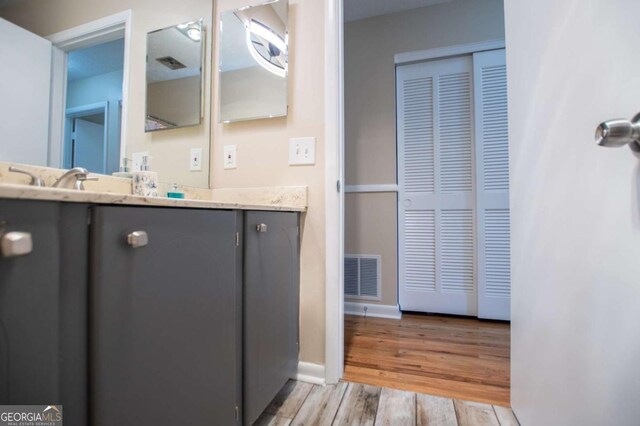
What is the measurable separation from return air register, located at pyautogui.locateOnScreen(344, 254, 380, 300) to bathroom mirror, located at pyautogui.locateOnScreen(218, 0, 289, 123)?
1497mm

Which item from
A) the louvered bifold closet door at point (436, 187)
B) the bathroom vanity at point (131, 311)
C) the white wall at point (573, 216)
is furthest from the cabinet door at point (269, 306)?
the louvered bifold closet door at point (436, 187)

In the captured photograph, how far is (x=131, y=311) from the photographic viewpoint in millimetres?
515

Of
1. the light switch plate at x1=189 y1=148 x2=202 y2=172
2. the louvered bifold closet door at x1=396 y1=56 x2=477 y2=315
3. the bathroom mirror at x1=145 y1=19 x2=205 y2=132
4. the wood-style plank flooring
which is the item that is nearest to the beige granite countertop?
the light switch plate at x1=189 y1=148 x2=202 y2=172

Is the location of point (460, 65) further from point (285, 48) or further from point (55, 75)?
point (55, 75)

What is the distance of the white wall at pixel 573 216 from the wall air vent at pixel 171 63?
155 cm

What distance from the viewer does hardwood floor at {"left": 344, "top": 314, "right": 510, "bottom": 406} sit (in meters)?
1.27

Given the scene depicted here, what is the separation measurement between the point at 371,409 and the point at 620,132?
1208mm

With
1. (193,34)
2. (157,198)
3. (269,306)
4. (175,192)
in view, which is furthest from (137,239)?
(193,34)

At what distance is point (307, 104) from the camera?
1.34 metres

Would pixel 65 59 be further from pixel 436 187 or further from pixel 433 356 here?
pixel 436 187

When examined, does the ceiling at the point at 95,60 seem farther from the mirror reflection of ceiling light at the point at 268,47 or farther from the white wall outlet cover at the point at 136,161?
the mirror reflection of ceiling light at the point at 268,47

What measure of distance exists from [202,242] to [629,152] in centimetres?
93

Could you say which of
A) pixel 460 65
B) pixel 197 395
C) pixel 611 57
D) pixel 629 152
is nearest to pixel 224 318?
pixel 197 395

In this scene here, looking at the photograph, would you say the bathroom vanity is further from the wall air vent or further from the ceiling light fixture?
the wall air vent
